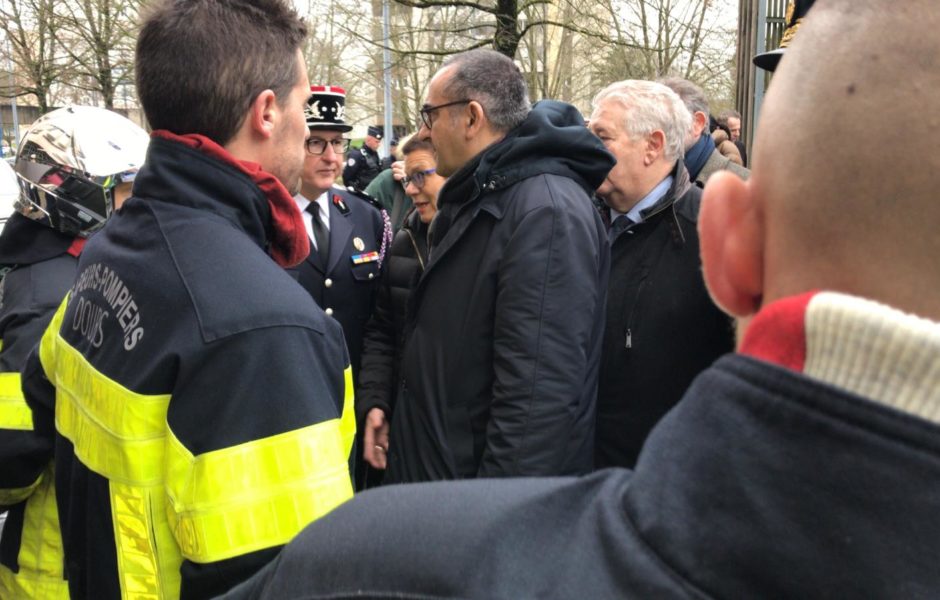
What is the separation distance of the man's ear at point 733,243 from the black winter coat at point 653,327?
2169 mm

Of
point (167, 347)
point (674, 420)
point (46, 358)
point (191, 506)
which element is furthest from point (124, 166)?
point (674, 420)

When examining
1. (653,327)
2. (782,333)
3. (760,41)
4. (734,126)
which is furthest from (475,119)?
(734,126)

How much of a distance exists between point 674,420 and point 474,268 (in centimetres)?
203

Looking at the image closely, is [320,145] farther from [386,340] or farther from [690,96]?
[690,96]

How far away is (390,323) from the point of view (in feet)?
11.6

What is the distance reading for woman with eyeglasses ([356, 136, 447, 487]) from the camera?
3254 millimetres

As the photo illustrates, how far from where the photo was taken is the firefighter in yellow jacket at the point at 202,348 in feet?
4.58

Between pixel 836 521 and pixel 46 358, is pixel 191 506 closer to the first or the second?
pixel 46 358

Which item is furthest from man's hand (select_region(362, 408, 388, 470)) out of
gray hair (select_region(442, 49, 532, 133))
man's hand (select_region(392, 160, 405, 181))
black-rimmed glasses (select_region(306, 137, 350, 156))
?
man's hand (select_region(392, 160, 405, 181))

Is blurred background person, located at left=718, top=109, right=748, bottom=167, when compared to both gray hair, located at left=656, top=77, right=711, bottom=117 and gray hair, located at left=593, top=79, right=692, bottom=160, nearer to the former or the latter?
gray hair, located at left=656, top=77, right=711, bottom=117

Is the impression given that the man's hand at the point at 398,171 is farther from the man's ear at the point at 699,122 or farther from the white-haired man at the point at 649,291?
the white-haired man at the point at 649,291

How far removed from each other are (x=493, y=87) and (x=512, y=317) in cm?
95

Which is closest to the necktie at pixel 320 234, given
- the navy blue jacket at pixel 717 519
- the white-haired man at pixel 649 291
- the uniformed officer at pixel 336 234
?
the uniformed officer at pixel 336 234

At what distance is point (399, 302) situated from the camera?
3.46m
